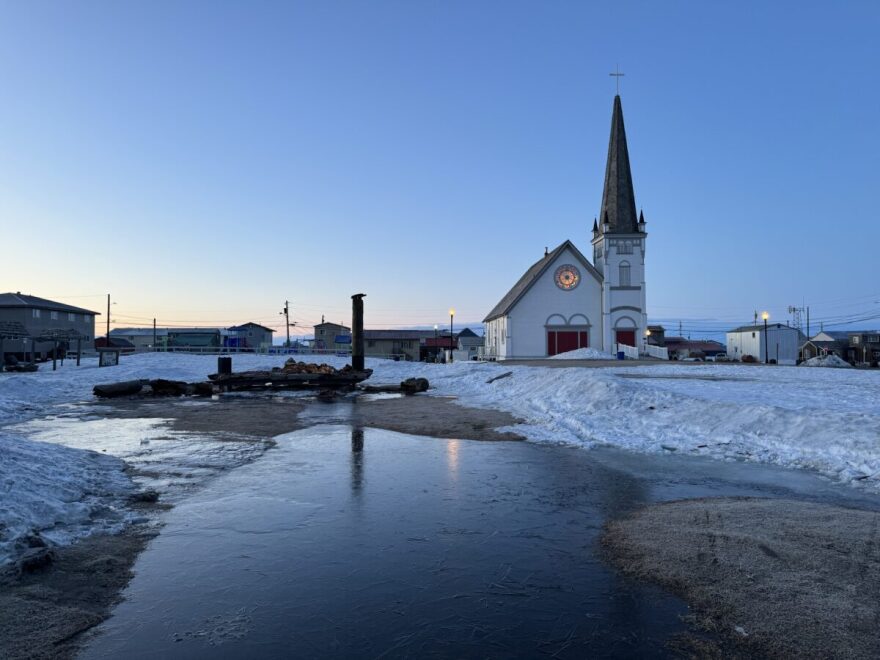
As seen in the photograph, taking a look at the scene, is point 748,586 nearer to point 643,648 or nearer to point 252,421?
point 643,648

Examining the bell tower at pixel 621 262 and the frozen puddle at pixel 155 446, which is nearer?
the frozen puddle at pixel 155 446

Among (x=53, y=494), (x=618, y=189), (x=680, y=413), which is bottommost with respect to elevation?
(x=53, y=494)

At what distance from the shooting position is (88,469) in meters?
7.21

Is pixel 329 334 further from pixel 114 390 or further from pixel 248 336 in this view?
pixel 114 390

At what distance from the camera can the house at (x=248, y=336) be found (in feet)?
236

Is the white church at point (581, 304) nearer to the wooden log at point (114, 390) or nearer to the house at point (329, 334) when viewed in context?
the wooden log at point (114, 390)

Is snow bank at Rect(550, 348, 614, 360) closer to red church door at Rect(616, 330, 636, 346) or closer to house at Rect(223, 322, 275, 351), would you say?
red church door at Rect(616, 330, 636, 346)

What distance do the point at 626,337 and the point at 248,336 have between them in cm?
5949

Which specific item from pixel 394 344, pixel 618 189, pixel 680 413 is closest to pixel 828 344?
pixel 618 189

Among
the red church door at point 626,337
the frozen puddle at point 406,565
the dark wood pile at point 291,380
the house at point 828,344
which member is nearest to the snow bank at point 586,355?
the red church door at point 626,337

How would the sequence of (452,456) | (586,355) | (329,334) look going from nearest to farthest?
(452,456) < (586,355) < (329,334)

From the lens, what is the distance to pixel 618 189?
46.3 metres

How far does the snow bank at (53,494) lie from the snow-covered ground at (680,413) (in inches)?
1.6

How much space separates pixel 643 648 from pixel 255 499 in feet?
15.0
